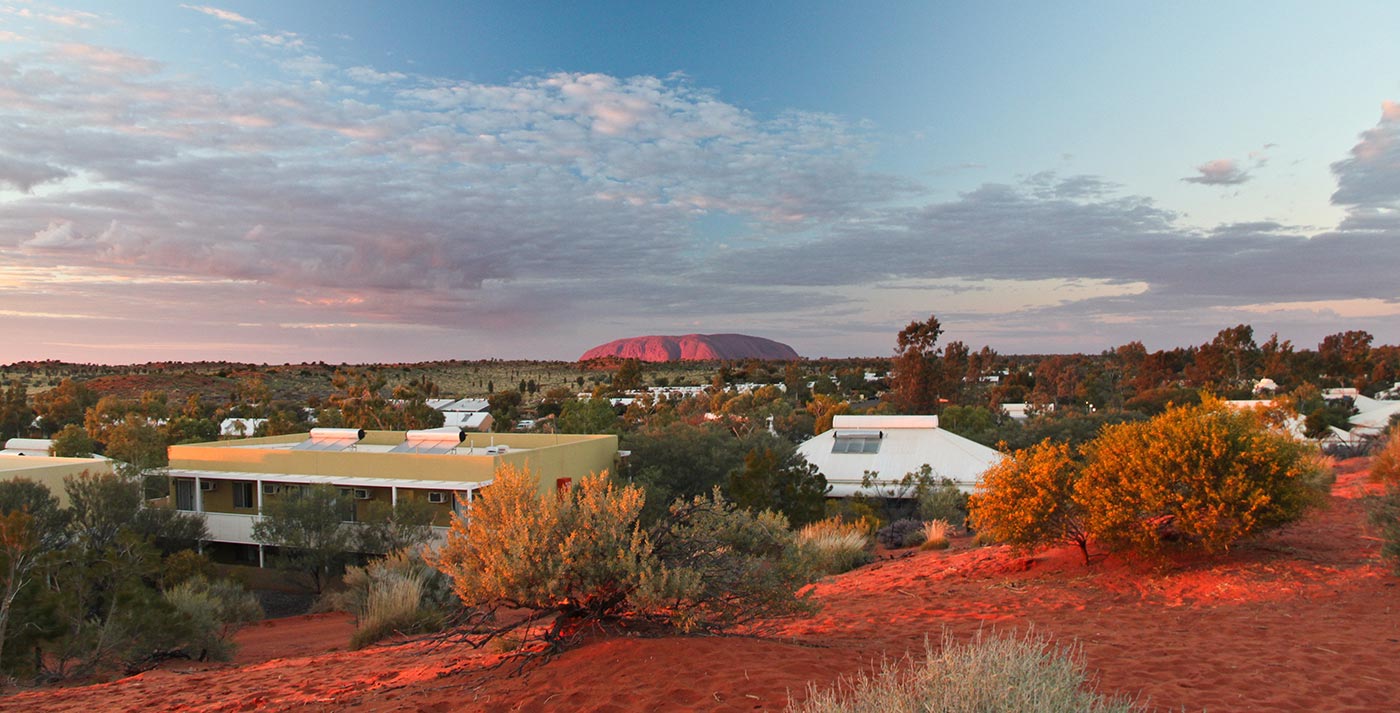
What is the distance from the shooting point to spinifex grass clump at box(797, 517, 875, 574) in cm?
1748

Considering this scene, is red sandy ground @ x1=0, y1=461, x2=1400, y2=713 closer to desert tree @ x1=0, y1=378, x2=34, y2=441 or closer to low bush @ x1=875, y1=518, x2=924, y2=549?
low bush @ x1=875, y1=518, x2=924, y2=549

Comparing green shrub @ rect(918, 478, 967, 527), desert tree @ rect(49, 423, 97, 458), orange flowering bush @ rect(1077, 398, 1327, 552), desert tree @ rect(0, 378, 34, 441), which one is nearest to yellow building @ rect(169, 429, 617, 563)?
green shrub @ rect(918, 478, 967, 527)

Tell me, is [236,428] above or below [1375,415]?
above

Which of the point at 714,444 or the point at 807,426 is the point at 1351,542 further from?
the point at 807,426

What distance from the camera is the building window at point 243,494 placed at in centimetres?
2734

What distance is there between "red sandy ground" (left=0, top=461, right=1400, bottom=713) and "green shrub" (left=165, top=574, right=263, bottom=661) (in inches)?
21.0

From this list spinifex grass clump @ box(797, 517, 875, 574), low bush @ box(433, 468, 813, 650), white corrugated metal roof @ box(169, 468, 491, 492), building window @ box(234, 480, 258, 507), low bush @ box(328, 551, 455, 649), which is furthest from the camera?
building window @ box(234, 480, 258, 507)

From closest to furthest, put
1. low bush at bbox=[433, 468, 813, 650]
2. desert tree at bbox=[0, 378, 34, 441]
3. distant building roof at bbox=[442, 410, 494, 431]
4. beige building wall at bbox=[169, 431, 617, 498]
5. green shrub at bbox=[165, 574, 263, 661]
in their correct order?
low bush at bbox=[433, 468, 813, 650] → green shrub at bbox=[165, 574, 263, 661] → beige building wall at bbox=[169, 431, 617, 498] → desert tree at bbox=[0, 378, 34, 441] → distant building roof at bbox=[442, 410, 494, 431]

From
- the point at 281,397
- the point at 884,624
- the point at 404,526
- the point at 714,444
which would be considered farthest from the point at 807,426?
the point at 281,397

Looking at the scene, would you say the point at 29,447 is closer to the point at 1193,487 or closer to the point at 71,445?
the point at 71,445

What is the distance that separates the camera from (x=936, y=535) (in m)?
20.5

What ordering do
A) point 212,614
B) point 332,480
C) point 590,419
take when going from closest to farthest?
point 212,614, point 332,480, point 590,419

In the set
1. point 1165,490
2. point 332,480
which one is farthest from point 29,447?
point 1165,490

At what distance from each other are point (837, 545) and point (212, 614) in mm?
11813
